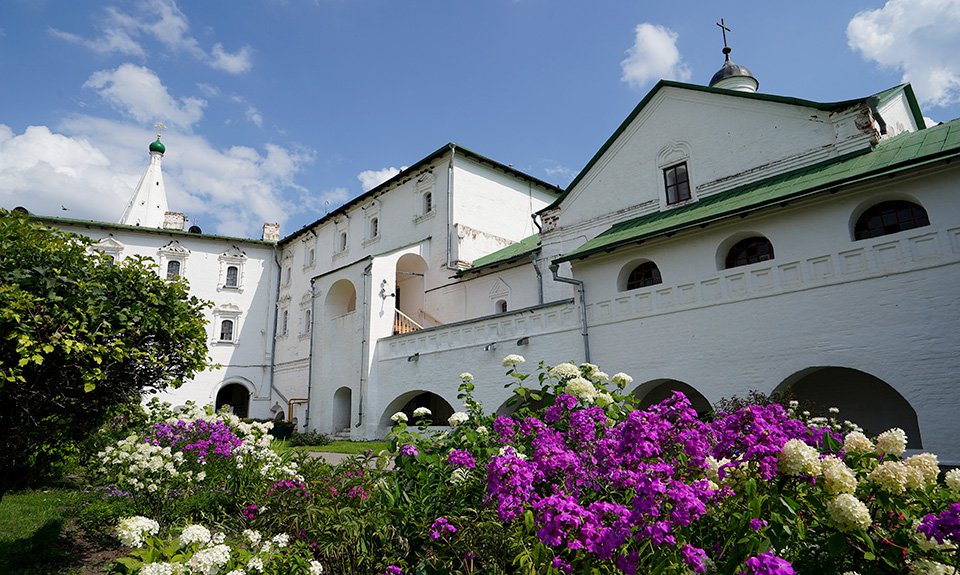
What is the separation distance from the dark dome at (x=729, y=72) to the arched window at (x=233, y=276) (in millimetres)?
25609

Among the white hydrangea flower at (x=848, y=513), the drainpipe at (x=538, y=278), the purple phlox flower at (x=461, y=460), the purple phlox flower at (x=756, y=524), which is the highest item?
the drainpipe at (x=538, y=278)

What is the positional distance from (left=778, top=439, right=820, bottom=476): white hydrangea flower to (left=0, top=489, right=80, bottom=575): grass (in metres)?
6.13

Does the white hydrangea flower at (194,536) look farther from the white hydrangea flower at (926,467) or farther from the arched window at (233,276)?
the arched window at (233,276)

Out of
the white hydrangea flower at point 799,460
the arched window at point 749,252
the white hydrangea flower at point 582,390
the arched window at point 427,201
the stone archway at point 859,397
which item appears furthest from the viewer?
the arched window at point 427,201

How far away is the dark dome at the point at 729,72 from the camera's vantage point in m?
19.8

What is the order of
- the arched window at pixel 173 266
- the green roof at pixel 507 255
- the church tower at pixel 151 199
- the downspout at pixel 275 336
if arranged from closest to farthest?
the green roof at pixel 507 255 < the downspout at pixel 275 336 < the arched window at pixel 173 266 < the church tower at pixel 151 199

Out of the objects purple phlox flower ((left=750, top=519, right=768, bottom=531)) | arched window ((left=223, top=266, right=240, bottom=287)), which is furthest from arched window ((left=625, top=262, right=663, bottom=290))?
arched window ((left=223, top=266, right=240, bottom=287))

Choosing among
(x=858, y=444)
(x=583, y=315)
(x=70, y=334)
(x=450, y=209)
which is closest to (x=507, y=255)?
(x=450, y=209)

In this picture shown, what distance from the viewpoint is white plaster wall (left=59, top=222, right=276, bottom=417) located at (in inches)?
1123

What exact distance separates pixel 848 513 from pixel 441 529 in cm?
203

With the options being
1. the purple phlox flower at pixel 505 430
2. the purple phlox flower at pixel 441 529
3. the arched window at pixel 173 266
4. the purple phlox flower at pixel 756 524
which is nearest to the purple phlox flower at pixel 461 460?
the purple phlox flower at pixel 441 529

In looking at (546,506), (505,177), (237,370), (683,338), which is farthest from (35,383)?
(237,370)

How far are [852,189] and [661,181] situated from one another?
4.88 meters

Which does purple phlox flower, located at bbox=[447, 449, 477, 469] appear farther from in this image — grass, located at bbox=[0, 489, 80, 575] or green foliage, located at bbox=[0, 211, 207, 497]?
grass, located at bbox=[0, 489, 80, 575]
